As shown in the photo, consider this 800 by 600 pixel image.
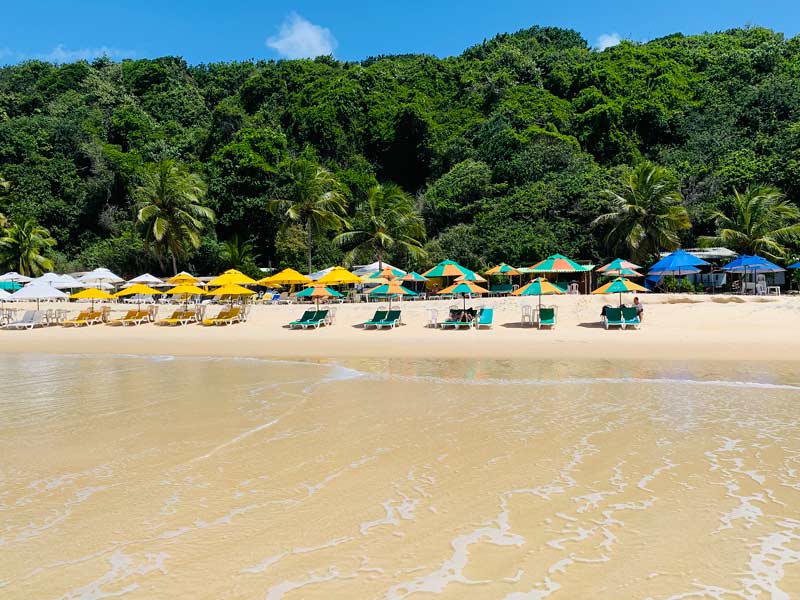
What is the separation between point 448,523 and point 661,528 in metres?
1.48

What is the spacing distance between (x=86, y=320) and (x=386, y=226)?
54.1 ft

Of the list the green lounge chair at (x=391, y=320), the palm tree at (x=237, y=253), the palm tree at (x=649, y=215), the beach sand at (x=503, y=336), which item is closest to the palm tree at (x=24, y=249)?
the palm tree at (x=237, y=253)

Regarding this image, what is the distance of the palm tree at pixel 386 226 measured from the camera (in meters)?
32.5

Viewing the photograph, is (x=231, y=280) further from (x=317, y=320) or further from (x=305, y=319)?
(x=317, y=320)

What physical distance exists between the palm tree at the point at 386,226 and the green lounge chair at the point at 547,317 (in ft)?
49.6

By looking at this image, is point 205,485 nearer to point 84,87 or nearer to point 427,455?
point 427,455

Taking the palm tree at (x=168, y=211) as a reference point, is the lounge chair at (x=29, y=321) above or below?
below

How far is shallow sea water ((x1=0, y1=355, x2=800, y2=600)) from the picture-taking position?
11.0 ft

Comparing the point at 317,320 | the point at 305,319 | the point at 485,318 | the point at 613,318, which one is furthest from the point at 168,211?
the point at 613,318

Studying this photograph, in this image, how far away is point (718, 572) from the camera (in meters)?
3.40

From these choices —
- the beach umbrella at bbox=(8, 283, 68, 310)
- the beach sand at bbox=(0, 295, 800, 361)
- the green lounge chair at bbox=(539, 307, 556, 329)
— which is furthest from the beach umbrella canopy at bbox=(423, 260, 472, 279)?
the beach umbrella at bbox=(8, 283, 68, 310)

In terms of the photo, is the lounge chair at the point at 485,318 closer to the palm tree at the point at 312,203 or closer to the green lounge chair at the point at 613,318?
the green lounge chair at the point at 613,318

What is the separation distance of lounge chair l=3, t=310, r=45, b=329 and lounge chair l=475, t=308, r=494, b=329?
1677cm

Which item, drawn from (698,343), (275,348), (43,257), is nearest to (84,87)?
(43,257)
